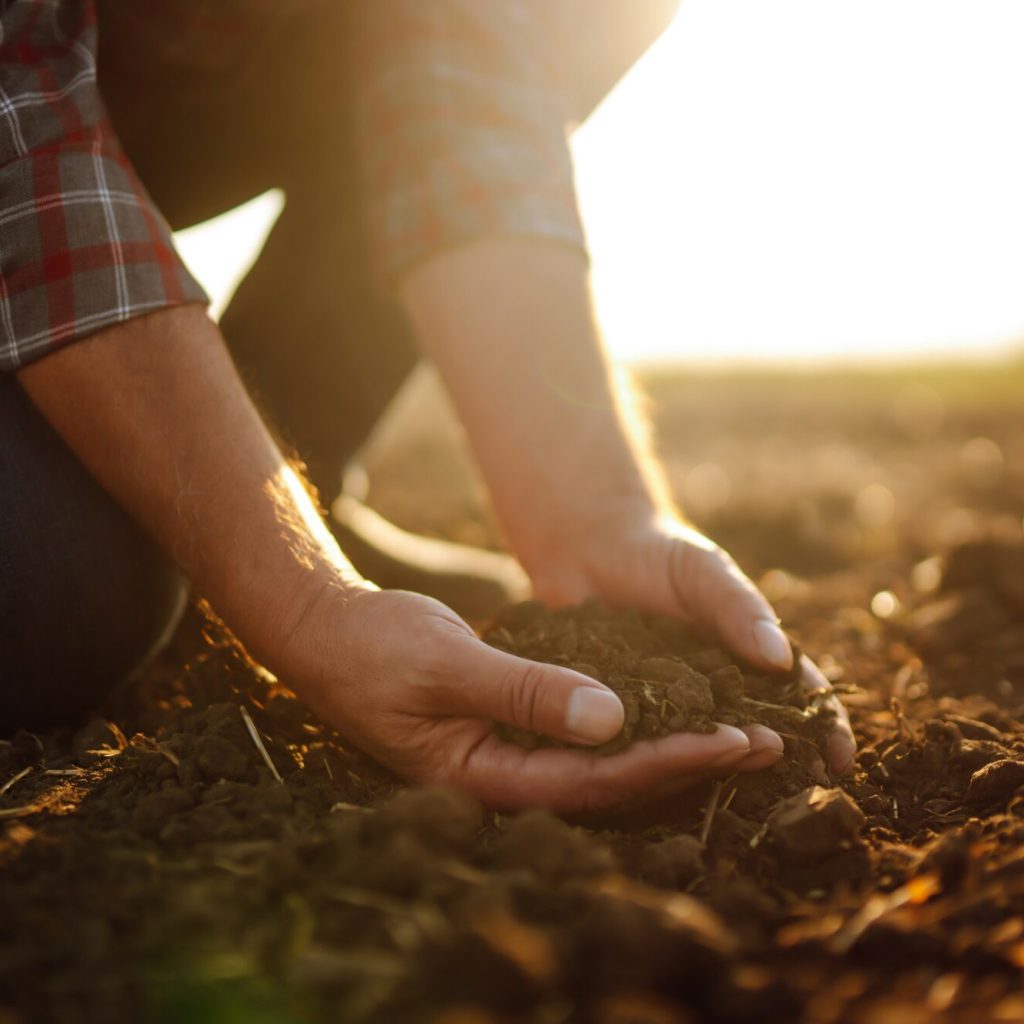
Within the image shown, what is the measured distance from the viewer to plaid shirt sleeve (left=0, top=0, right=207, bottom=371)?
150cm

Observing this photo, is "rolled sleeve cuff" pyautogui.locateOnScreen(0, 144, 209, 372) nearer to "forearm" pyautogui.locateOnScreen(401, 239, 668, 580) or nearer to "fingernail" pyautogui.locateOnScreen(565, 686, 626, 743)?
"forearm" pyautogui.locateOnScreen(401, 239, 668, 580)

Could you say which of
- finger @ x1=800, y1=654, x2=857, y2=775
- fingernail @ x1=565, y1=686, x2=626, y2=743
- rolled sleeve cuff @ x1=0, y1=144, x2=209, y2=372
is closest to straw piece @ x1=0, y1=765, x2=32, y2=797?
rolled sleeve cuff @ x1=0, y1=144, x2=209, y2=372

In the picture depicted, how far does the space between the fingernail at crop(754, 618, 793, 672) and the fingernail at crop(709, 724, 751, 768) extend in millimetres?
279

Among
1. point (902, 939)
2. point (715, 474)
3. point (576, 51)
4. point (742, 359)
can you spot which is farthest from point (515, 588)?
point (742, 359)

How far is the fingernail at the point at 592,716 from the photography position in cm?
126

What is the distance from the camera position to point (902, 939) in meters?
0.98

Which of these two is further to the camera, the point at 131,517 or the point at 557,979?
the point at 131,517

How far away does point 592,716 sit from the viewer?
4.14ft

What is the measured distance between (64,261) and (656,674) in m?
1.22

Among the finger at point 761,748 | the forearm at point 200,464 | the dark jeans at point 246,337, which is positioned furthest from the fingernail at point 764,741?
the dark jeans at point 246,337

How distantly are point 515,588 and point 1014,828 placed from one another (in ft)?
5.94

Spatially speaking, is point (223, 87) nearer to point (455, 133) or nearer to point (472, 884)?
point (455, 133)

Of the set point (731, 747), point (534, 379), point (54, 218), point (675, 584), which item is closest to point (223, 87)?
point (54, 218)

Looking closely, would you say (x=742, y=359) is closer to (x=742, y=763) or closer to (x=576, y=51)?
(x=576, y=51)
